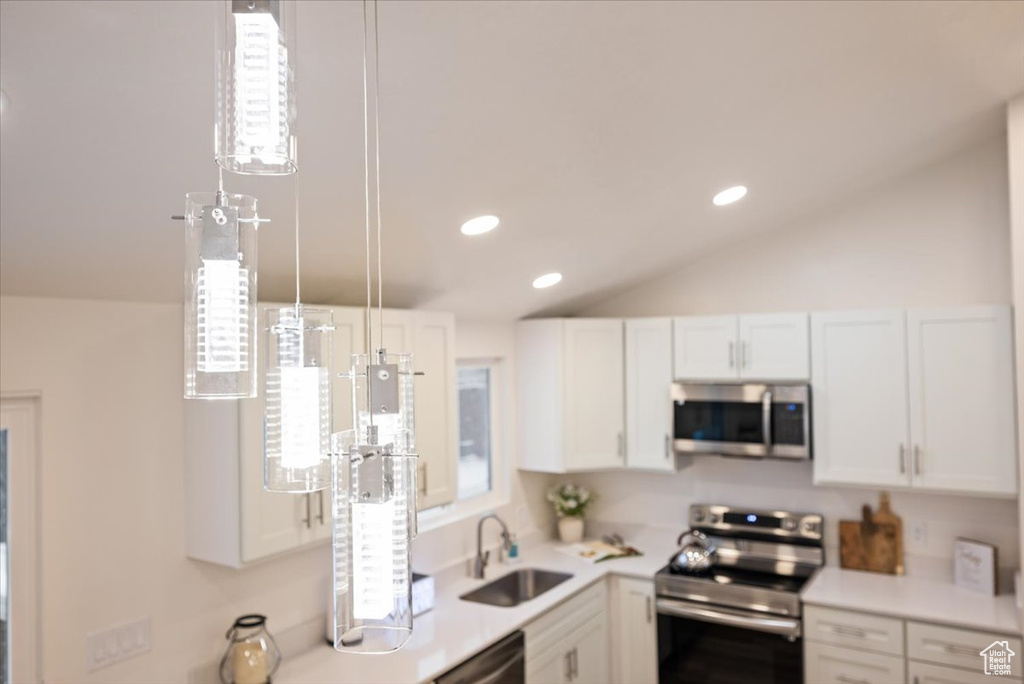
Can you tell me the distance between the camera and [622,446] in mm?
4352

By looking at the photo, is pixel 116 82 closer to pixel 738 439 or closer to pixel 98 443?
pixel 98 443

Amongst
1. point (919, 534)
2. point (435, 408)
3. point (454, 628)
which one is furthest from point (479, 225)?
point (919, 534)

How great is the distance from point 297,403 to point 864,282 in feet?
12.0

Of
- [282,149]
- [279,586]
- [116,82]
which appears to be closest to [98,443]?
[279,586]

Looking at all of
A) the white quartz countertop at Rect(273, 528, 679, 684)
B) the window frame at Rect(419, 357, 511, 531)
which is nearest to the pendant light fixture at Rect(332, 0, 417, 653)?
the white quartz countertop at Rect(273, 528, 679, 684)

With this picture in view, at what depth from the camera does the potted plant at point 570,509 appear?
15.3ft

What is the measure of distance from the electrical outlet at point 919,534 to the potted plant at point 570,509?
1730mm

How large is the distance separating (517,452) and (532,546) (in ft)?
1.89

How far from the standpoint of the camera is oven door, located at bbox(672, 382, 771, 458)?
393 centimetres

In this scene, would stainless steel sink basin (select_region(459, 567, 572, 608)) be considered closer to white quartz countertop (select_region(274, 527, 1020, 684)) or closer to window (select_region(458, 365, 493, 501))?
white quartz countertop (select_region(274, 527, 1020, 684))

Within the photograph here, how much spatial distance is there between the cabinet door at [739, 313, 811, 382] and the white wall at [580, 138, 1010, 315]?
367 mm

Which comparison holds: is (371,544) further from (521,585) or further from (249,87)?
(521,585)

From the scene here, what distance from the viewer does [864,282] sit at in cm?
404

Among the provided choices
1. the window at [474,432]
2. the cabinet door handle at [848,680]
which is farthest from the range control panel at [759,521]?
the window at [474,432]
